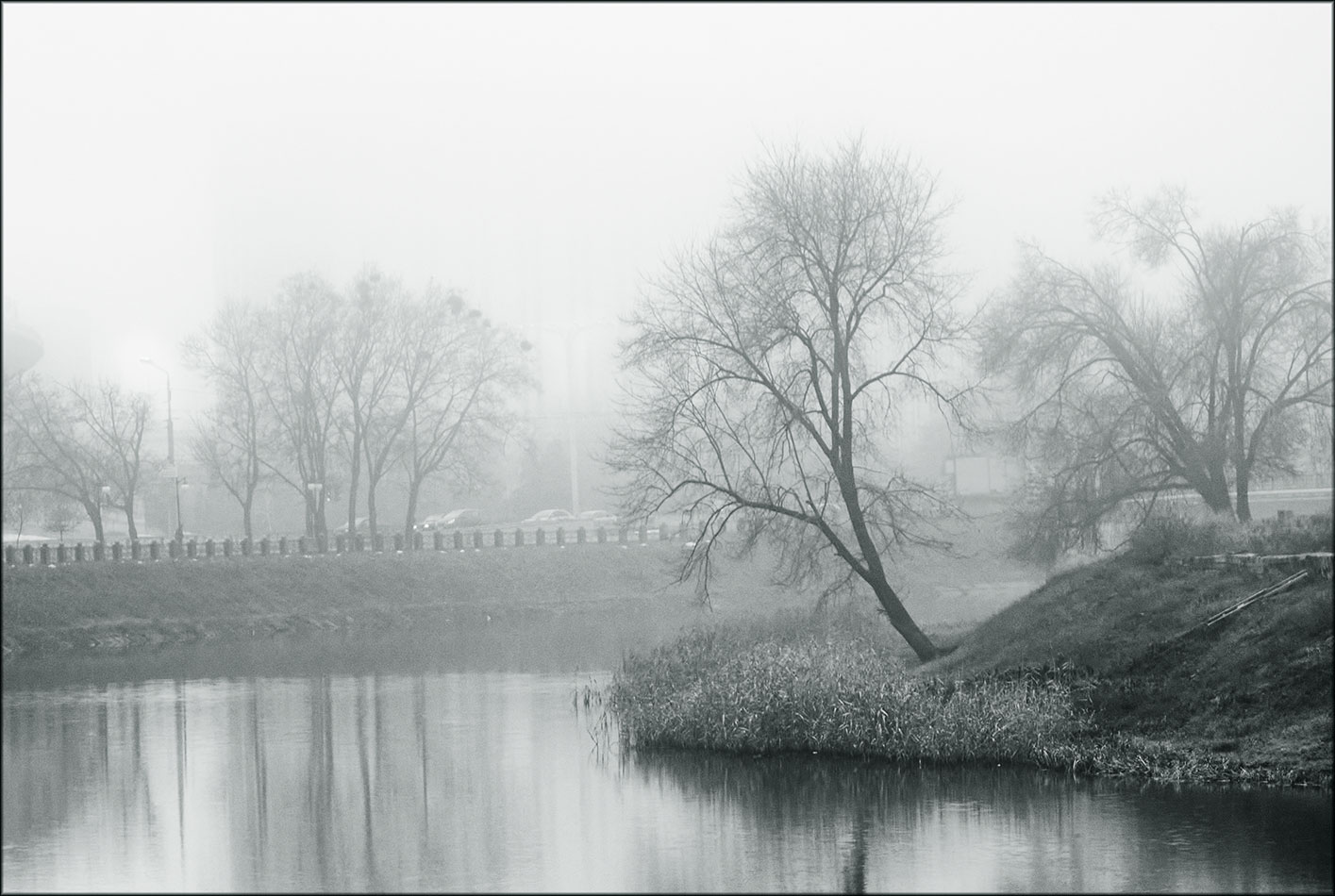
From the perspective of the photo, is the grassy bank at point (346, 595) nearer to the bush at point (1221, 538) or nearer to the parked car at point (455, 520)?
the bush at point (1221, 538)

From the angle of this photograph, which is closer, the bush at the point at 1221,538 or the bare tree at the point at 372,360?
the bush at the point at 1221,538

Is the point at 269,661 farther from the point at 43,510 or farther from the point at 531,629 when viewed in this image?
the point at 531,629

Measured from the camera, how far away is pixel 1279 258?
36406mm

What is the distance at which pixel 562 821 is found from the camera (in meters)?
20.5

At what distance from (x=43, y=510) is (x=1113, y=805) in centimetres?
3573

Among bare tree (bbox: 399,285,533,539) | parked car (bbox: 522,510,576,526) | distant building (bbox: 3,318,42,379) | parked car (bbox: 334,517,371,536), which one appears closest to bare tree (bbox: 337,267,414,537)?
bare tree (bbox: 399,285,533,539)

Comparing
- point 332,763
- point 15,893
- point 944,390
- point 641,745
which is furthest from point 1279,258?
point 15,893

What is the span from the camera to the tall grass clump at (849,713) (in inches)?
923

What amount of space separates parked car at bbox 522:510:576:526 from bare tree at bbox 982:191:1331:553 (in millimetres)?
49825

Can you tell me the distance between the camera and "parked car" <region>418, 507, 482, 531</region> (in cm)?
8438

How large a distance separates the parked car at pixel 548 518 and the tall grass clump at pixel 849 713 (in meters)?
58.1

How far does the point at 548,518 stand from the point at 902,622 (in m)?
59.2

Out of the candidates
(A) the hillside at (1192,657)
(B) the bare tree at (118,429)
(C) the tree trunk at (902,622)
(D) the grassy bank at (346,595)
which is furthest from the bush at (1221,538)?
(B) the bare tree at (118,429)

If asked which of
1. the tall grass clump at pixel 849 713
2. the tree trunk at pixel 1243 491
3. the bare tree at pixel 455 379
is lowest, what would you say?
the tall grass clump at pixel 849 713
